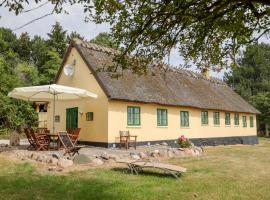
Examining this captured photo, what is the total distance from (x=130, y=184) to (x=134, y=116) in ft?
33.3

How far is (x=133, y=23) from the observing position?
7023 mm

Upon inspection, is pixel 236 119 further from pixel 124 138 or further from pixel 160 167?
pixel 160 167

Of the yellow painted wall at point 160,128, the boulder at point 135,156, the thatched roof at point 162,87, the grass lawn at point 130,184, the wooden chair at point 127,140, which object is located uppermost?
the thatched roof at point 162,87

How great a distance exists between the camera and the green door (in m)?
20.1

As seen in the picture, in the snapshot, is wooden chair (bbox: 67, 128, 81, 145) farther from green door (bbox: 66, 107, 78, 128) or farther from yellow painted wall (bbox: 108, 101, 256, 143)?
green door (bbox: 66, 107, 78, 128)

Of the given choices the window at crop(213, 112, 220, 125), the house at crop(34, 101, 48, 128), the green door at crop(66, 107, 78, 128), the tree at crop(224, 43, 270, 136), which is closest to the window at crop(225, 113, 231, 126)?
the window at crop(213, 112, 220, 125)

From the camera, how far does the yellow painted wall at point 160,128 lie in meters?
18.3

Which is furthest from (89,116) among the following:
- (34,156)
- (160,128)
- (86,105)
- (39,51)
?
(39,51)

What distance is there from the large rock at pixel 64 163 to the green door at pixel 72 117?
8.10 meters

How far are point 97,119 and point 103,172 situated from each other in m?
7.83

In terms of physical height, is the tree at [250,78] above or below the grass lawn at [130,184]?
above

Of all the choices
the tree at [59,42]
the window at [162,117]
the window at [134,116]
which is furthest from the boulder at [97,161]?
the tree at [59,42]

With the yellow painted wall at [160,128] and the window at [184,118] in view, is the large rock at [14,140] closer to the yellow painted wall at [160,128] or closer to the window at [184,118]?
the yellow painted wall at [160,128]

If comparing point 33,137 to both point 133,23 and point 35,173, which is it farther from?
point 133,23
